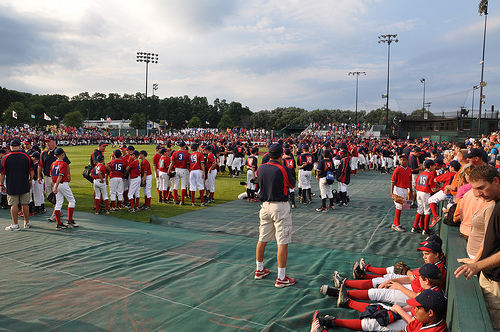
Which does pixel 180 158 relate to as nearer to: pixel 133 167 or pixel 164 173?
pixel 164 173

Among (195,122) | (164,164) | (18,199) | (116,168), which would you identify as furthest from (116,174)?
(195,122)

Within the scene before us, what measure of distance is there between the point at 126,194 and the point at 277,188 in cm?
846

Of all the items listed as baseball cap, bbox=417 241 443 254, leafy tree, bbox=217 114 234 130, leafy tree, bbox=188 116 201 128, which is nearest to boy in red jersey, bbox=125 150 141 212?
baseball cap, bbox=417 241 443 254

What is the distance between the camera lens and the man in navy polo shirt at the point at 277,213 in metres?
5.32

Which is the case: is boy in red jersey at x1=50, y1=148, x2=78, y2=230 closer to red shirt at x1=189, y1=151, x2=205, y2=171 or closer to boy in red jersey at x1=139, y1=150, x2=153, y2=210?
boy in red jersey at x1=139, y1=150, x2=153, y2=210

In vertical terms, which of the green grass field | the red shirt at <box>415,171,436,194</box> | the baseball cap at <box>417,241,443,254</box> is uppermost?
the red shirt at <box>415,171,436,194</box>

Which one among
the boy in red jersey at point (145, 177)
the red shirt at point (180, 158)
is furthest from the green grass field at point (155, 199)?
the red shirt at point (180, 158)

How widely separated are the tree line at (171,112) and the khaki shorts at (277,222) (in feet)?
293

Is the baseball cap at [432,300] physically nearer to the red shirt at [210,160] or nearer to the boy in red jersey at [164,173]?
the red shirt at [210,160]

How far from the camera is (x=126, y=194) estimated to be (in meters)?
12.0

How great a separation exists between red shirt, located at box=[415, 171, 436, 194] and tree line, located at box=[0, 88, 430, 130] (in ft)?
281

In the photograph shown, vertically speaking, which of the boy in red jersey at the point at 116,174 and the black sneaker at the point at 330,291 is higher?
the boy in red jersey at the point at 116,174

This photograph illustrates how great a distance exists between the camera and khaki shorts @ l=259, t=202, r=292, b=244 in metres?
5.33

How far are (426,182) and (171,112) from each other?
120 m
